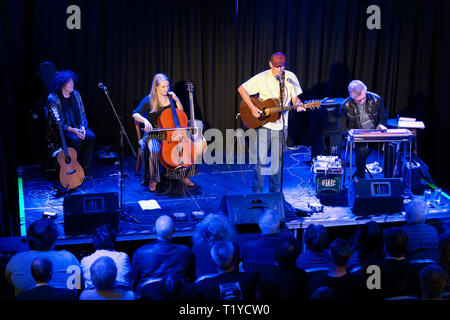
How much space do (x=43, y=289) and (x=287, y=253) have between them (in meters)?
1.74

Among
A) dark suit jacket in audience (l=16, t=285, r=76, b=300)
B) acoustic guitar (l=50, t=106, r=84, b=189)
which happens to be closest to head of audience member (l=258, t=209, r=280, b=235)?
dark suit jacket in audience (l=16, t=285, r=76, b=300)

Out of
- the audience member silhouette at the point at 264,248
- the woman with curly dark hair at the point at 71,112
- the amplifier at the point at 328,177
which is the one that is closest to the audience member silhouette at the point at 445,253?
the audience member silhouette at the point at 264,248

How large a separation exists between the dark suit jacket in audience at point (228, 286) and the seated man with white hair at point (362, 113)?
3476 mm

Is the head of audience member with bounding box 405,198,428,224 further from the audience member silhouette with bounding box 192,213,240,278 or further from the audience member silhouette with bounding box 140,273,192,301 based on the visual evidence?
the audience member silhouette with bounding box 140,273,192,301

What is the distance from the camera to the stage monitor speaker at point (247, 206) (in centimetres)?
578

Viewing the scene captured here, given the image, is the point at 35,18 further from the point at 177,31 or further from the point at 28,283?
the point at 28,283

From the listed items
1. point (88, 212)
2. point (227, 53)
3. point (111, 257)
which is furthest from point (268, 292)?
point (227, 53)

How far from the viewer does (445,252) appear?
4.48 meters

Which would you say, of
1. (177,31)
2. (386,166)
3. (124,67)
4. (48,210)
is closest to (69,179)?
(48,210)

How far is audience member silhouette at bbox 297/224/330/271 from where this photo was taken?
14.9ft

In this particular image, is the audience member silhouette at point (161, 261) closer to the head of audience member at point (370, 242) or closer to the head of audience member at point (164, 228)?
the head of audience member at point (164, 228)

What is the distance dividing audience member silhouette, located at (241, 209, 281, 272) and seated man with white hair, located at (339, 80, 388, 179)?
2.77 meters
